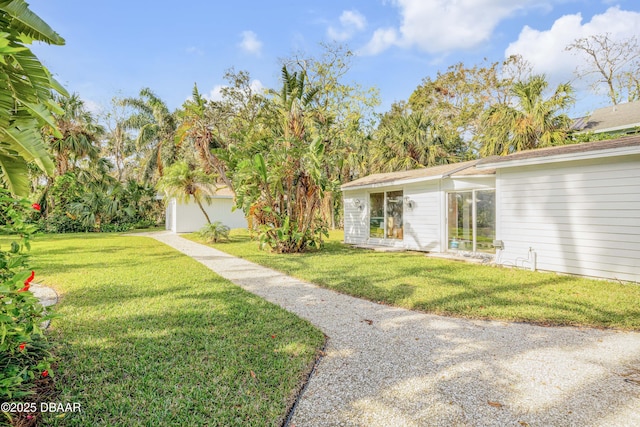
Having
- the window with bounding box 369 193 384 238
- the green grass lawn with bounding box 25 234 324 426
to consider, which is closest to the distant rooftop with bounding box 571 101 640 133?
the window with bounding box 369 193 384 238

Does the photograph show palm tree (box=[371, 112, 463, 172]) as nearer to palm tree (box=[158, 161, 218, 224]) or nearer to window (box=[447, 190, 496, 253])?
window (box=[447, 190, 496, 253])

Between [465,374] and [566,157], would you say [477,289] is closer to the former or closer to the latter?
[465,374]

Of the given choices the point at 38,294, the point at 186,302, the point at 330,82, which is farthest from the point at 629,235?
the point at 330,82

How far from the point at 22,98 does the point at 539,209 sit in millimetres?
10248

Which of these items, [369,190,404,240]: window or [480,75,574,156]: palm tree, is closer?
[369,190,404,240]: window

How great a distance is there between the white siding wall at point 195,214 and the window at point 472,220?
14525mm

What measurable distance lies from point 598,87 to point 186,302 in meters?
29.6

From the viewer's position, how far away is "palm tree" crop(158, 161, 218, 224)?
16047 millimetres

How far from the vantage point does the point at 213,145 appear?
45.4ft

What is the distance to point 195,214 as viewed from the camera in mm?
22094

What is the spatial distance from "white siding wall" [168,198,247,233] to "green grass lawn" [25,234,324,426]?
15331 mm

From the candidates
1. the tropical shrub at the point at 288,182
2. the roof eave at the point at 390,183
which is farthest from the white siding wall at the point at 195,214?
the tropical shrub at the point at 288,182

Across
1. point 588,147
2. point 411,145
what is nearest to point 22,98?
point 588,147

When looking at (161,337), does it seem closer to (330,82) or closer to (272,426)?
(272,426)
